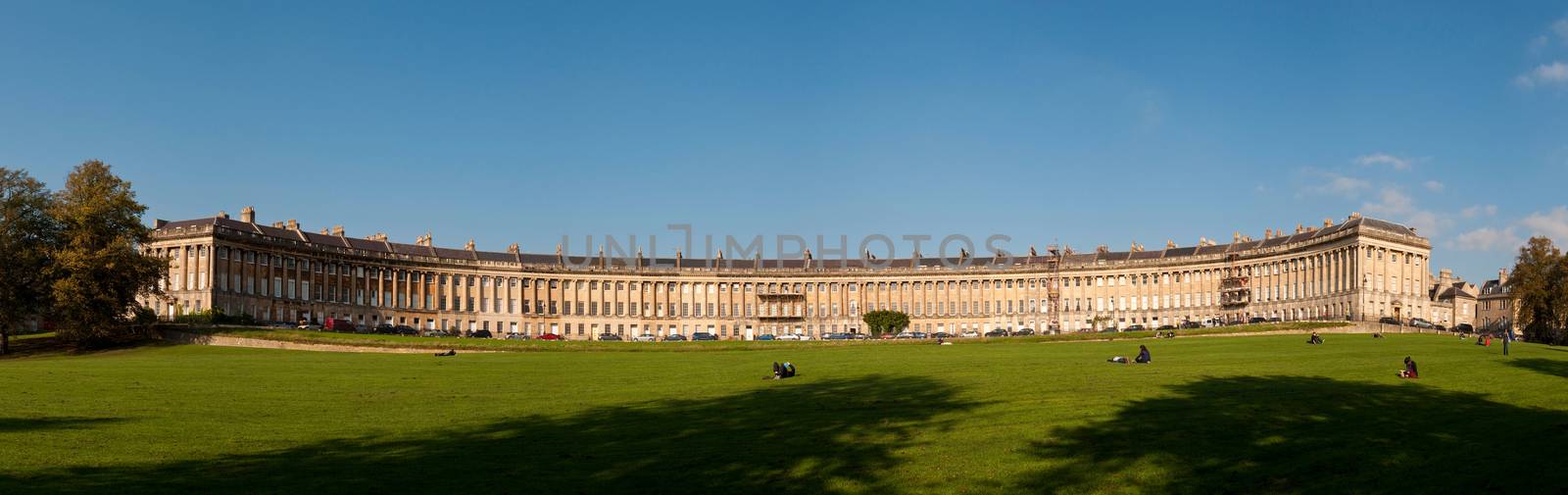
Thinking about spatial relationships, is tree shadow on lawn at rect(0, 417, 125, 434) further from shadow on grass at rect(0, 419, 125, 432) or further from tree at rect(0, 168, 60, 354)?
tree at rect(0, 168, 60, 354)

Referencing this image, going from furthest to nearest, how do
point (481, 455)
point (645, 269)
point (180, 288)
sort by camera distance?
point (645, 269) < point (180, 288) < point (481, 455)

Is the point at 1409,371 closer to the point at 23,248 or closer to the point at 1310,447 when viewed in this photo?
the point at 1310,447

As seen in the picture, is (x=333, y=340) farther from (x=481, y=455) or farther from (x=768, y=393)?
(x=481, y=455)

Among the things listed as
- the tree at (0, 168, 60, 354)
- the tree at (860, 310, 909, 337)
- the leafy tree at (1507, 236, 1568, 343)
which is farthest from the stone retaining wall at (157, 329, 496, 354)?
the leafy tree at (1507, 236, 1568, 343)

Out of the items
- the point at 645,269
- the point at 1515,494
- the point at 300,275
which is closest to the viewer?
the point at 1515,494

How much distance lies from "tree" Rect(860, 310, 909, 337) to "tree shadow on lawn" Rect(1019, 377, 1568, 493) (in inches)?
3856

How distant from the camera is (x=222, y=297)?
355ft

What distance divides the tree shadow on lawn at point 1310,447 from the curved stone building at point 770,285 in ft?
303

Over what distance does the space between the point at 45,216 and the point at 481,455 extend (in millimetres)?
67805

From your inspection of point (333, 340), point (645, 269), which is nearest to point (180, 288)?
point (333, 340)

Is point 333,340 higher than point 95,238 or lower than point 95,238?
lower

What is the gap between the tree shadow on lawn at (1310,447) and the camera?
2183 centimetres

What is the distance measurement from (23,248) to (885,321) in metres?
81.5

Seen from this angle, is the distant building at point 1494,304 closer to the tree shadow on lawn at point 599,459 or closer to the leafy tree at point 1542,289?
the leafy tree at point 1542,289
